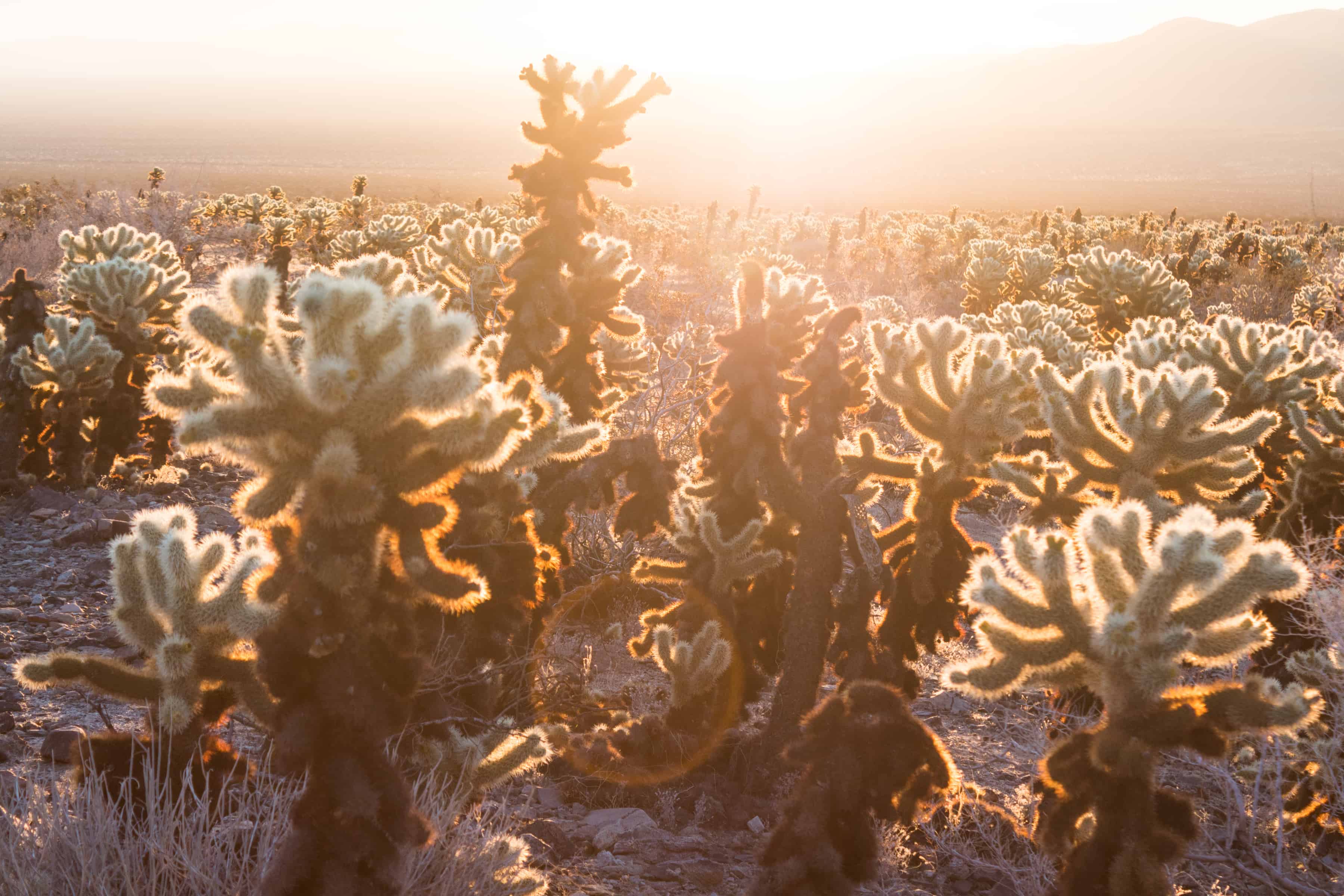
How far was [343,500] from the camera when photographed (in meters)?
2.43

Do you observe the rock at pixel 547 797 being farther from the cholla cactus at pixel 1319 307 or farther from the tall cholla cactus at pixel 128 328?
the cholla cactus at pixel 1319 307

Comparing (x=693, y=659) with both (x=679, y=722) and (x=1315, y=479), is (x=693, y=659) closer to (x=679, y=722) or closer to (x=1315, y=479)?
(x=679, y=722)

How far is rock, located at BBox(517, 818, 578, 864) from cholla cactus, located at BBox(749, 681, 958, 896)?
1.02 m

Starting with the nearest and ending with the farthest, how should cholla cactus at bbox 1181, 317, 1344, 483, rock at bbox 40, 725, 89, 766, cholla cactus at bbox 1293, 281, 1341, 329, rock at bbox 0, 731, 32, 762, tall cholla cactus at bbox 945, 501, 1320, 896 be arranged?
tall cholla cactus at bbox 945, 501, 1320, 896, rock at bbox 40, 725, 89, 766, rock at bbox 0, 731, 32, 762, cholla cactus at bbox 1181, 317, 1344, 483, cholla cactus at bbox 1293, 281, 1341, 329

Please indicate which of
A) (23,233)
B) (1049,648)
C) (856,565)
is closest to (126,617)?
(856,565)

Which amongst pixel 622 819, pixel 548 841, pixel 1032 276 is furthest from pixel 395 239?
pixel 548 841

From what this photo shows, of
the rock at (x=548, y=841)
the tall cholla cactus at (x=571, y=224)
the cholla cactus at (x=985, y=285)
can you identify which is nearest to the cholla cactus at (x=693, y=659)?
the rock at (x=548, y=841)

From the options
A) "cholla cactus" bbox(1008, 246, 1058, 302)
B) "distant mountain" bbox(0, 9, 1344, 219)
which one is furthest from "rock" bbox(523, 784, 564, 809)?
"distant mountain" bbox(0, 9, 1344, 219)

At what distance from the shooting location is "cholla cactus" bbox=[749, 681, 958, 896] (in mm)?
2828

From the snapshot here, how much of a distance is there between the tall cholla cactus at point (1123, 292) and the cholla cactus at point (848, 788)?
37.1 ft

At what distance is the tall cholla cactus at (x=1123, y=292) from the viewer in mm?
13578

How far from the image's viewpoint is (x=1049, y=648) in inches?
112

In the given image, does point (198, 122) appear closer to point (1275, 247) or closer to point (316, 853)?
point (1275, 247)

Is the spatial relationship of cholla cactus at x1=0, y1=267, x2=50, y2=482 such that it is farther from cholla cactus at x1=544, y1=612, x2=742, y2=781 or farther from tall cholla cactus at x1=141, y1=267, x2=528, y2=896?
tall cholla cactus at x1=141, y1=267, x2=528, y2=896
